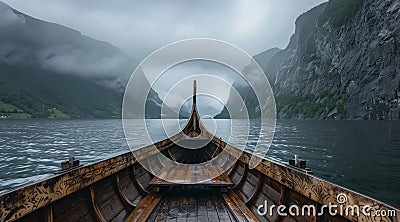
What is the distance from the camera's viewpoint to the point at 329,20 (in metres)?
145

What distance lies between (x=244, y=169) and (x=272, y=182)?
5.87 feet

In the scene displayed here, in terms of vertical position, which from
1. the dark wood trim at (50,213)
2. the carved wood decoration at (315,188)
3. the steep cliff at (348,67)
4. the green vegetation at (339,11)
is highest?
the green vegetation at (339,11)

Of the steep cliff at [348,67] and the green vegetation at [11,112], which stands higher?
the steep cliff at [348,67]

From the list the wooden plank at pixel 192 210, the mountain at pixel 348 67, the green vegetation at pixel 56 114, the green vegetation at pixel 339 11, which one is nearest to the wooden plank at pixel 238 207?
the wooden plank at pixel 192 210

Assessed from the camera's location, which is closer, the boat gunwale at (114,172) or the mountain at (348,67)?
the boat gunwale at (114,172)

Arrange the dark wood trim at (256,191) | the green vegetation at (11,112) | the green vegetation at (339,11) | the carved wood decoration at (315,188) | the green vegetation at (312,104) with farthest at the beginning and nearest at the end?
the green vegetation at (11,112)
the green vegetation at (339,11)
the green vegetation at (312,104)
the dark wood trim at (256,191)
the carved wood decoration at (315,188)

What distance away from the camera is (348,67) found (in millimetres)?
109375

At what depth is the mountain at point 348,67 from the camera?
88875 millimetres

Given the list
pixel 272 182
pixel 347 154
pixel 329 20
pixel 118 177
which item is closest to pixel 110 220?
pixel 118 177

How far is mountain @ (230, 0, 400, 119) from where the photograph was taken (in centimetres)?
8888

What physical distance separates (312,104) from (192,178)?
145 metres

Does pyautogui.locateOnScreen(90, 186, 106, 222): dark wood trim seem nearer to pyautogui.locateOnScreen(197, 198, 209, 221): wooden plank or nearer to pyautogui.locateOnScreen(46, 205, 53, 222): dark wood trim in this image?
pyautogui.locateOnScreen(46, 205, 53, 222): dark wood trim

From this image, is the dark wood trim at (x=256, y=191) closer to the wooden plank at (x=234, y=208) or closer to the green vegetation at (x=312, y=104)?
the wooden plank at (x=234, y=208)

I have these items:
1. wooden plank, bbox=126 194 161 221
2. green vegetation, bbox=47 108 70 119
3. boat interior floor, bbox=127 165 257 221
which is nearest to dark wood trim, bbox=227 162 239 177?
boat interior floor, bbox=127 165 257 221
